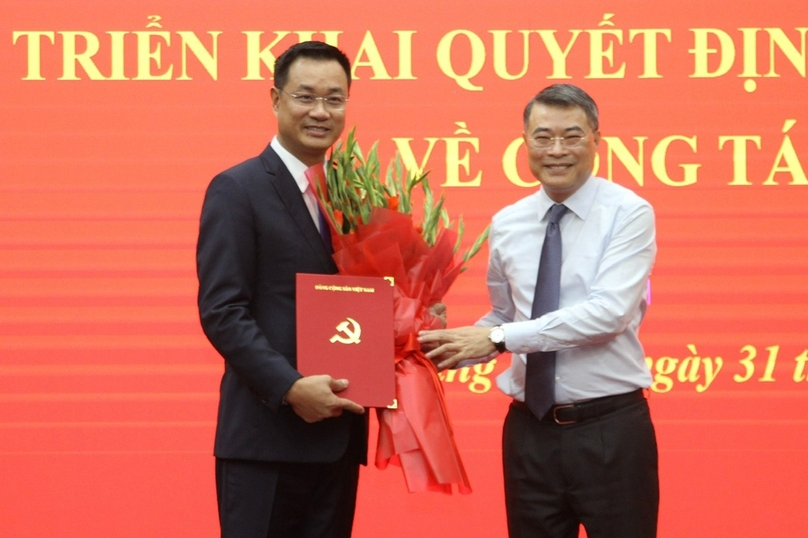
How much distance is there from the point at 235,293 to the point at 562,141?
761 mm

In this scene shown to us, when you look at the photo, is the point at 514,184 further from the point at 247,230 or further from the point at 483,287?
the point at 247,230

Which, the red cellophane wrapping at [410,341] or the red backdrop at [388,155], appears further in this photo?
the red backdrop at [388,155]

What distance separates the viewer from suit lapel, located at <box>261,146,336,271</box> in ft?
6.96

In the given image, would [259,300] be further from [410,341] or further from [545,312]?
[545,312]

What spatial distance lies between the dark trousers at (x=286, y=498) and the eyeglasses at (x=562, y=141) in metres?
0.77

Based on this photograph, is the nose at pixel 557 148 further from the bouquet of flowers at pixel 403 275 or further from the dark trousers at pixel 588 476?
the dark trousers at pixel 588 476

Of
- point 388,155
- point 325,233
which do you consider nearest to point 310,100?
point 325,233

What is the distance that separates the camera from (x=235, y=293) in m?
2.03

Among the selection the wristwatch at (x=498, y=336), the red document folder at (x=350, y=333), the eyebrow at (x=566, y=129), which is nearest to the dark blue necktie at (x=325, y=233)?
the red document folder at (x=350, y=333)

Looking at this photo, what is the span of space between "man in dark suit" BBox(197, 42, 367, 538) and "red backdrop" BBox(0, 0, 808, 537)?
1.12m

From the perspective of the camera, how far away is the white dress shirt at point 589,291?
2201 mm

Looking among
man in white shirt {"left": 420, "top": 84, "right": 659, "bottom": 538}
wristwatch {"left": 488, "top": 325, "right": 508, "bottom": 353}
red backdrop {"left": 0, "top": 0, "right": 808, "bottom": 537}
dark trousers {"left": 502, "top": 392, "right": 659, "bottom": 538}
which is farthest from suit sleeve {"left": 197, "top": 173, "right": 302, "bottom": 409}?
red backdrop {"left": 0, "top": 0, "right": 808, "bottom": 537}

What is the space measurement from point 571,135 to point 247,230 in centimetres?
71

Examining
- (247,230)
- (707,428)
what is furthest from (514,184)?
(247,230)
